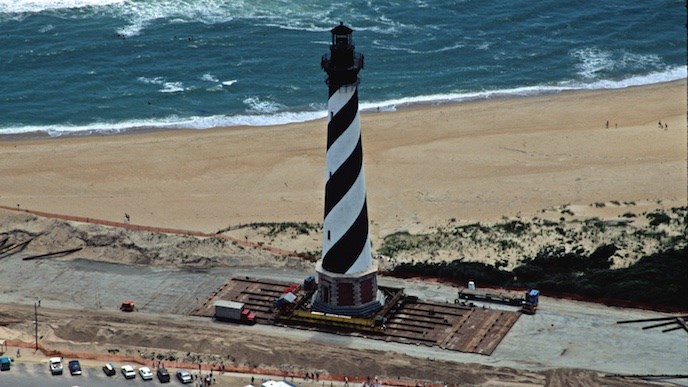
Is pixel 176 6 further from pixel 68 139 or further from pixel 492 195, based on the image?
pixel 492 195

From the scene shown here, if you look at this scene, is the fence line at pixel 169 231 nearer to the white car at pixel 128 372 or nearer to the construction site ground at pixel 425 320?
the construction site ground at pixel 425 320

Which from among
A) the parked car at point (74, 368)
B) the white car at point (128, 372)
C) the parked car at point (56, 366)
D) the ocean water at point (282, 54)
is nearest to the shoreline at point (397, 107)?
the ocean water at point (282, 54)

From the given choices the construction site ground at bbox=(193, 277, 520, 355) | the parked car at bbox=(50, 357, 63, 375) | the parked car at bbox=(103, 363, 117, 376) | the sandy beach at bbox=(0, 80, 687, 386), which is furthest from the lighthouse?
the parked car at bbox=(50, 357, 63, 375)

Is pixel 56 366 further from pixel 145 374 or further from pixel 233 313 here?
pixel 233 313

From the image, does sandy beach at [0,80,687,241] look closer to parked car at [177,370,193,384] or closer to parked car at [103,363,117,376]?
parked car at [177,370,193,384]

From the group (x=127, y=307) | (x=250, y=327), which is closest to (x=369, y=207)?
(x=250, y=327)

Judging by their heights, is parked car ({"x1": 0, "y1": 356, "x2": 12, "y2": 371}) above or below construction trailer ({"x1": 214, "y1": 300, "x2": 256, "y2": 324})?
above

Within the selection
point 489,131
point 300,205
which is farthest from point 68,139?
point 489,131
